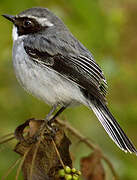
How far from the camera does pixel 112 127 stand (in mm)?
3592

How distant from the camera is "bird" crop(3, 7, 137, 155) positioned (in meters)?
3.76

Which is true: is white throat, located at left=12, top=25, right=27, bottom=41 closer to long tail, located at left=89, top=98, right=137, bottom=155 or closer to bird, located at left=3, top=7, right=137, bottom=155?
bird, located at left=3, top=7, right=137, bottom=155

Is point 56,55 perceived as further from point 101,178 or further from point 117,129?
point 101,178

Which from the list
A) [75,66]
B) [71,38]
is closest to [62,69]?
[75,66]

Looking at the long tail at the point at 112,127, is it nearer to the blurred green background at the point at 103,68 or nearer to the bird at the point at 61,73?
the bird at the point at 61,73

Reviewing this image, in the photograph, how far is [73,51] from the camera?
155 inches

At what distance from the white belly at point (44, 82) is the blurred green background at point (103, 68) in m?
0.42

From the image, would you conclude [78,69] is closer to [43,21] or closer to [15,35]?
[43,21]

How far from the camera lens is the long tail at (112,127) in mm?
3480

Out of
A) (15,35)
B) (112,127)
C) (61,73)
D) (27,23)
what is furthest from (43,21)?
(112,127)

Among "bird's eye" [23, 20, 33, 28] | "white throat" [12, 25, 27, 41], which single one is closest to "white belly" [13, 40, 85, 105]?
"white throat" [12, 25, 27, 41]

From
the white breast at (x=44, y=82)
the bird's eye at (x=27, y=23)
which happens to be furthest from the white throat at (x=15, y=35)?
the white breast at (x=44, y=82)

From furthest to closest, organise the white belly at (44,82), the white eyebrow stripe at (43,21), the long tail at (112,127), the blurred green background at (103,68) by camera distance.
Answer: the white eyebrow stripe at (43,21) → the white belly at (44,82) → the blurred green background at (103,68) → the long tail at (112,127)

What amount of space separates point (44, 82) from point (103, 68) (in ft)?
2.04
